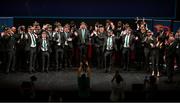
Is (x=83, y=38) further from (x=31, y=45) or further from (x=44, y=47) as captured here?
(x=31, y=45)

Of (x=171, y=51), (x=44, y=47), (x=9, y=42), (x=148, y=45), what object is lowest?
(x=171, y=51)

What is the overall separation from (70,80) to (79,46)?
3.03 m

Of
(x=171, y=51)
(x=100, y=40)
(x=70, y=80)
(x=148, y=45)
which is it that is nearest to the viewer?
(x=70, y=80)

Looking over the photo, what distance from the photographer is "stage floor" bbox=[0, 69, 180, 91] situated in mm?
15594

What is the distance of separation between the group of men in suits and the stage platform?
1.75ft

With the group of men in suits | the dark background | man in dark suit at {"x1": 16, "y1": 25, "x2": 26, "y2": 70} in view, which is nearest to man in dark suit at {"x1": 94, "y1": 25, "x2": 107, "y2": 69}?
the group of men in suits

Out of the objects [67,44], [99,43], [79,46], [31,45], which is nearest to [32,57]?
[31,45]

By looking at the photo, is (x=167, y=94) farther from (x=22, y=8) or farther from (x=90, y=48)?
(x=22, y=8)

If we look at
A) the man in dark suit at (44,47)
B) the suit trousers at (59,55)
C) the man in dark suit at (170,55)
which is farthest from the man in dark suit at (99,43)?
the man in dark suit at (170,55)

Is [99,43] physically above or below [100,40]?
below

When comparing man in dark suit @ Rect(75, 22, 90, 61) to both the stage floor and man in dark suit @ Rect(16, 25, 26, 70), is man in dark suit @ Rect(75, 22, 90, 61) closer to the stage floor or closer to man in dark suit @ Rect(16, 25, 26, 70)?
the stage floor

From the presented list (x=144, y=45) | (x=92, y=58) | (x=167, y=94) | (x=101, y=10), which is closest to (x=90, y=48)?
(x=92, y=58)

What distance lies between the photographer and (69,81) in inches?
659

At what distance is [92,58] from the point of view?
67.5 feet
